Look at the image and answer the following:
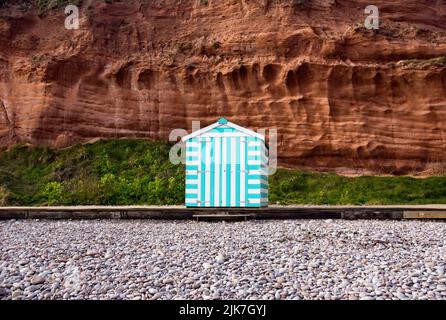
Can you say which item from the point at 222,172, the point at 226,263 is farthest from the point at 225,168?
the point at 226,263

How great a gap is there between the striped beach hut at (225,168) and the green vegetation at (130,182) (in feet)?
14.6

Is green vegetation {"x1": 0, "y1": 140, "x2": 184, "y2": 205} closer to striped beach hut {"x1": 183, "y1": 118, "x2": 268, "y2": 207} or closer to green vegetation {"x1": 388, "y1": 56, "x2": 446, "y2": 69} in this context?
striped beach hut {"x1": 183, "y1": 118, "x2": 268, "y2": 207}

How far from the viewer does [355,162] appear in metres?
21.2

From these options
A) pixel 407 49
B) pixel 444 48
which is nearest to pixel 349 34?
pixel 407 49

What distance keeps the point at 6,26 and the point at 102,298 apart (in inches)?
941

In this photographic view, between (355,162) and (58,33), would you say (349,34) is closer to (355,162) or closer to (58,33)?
(355,162)

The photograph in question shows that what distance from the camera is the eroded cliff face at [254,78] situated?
21.5 m

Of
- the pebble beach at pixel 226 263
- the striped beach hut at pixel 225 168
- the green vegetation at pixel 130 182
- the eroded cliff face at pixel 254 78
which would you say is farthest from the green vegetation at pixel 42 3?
the pebble beach at pixel 226 263

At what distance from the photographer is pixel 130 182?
59.9ft

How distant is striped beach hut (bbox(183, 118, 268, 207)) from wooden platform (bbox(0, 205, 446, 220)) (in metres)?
0.62

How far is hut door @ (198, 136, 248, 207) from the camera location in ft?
39.7

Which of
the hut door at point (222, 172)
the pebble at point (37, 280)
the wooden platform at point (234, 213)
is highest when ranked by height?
the hut door at point (222, 172)

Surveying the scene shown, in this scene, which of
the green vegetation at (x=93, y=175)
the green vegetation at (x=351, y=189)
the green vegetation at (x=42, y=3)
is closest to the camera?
the green vegetation at (x=93, y=175)

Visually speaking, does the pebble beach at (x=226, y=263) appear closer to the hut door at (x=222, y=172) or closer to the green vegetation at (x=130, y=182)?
the hut door at (x=222, y=172)
